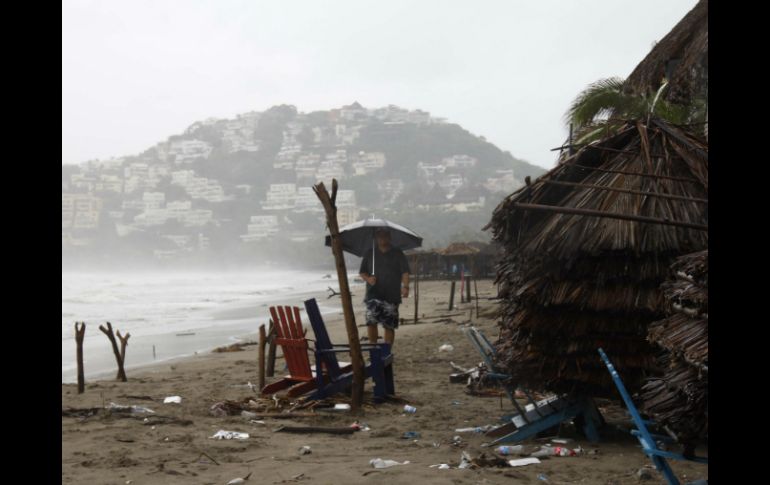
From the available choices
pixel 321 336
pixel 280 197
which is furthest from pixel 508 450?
pixel 280 197

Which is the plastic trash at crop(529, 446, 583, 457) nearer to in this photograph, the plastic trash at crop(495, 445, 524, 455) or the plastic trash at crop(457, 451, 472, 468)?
the plastic trash at crop(495, 445, 524, 455)

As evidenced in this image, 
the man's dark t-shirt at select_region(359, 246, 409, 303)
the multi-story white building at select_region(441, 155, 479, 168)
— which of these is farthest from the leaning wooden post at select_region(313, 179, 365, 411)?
the multi-story white building at select_region(441, 155, 479, 168)

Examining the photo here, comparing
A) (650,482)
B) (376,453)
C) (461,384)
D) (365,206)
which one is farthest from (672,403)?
(365,206)

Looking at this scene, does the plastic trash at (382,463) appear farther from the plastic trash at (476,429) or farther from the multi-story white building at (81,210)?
the multi-story white building at (81,210)

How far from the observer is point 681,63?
13062 millimetres

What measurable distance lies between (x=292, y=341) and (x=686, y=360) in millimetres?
4843

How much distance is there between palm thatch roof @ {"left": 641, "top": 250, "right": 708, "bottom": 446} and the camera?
3307 mm

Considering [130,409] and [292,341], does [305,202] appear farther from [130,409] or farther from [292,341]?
[130,409]

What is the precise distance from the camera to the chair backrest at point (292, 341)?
7.69 metres

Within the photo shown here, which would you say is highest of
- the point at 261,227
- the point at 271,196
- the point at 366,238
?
the point at 271,196

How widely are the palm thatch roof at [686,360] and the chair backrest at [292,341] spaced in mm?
4346

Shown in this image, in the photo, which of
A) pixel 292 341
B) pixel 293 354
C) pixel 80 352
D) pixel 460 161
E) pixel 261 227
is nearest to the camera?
pixel 292 341
